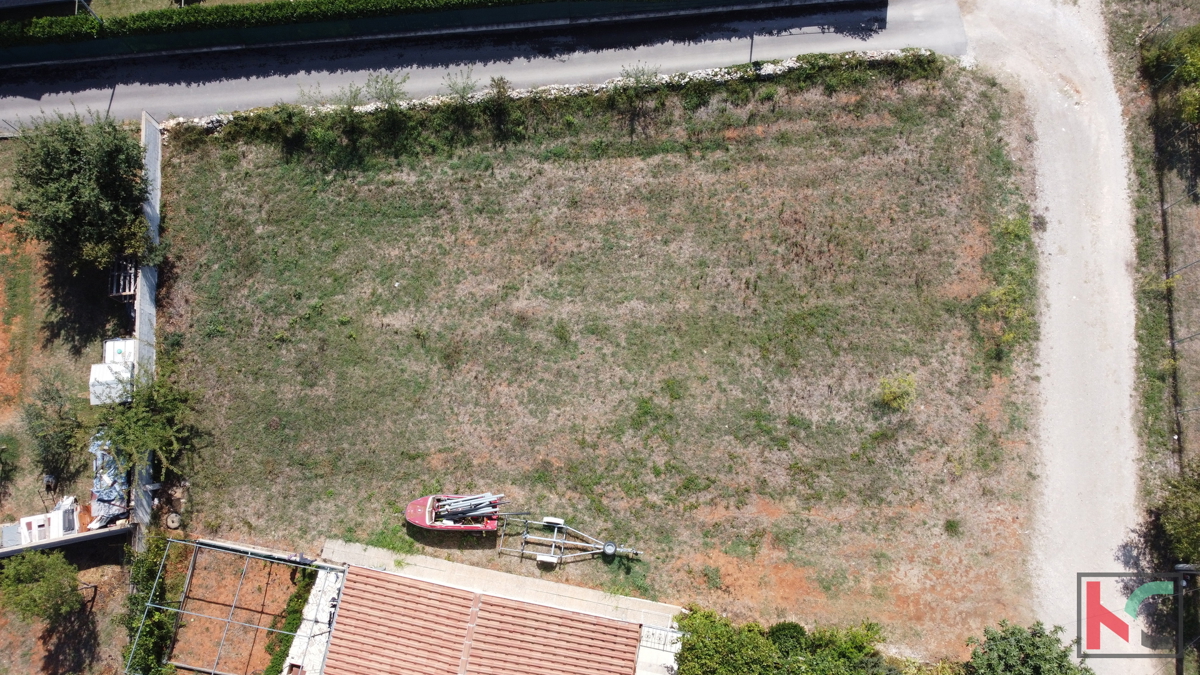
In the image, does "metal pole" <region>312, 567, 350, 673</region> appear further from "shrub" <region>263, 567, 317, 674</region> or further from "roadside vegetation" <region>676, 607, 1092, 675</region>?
"roadside vegetation" <region>676, 607, 1092, 675</region>

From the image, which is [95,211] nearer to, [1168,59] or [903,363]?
[903,363]

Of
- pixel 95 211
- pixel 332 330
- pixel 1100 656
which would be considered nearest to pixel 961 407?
pixel 1100 656

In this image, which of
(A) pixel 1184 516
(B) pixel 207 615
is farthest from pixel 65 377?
(A) pixel 1184 516

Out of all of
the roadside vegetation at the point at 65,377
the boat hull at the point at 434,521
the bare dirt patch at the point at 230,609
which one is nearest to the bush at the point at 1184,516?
the boat hull at the point at 434,521

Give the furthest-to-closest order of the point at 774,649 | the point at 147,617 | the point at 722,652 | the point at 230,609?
the point at 230,609, the point at 147,617, the point at 774,649, the point at 722,652

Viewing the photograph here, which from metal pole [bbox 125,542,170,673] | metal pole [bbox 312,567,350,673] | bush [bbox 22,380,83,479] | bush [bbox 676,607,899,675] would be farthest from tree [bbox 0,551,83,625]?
bush [bbox 676,607,899,675]

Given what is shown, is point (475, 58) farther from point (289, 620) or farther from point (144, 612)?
point (144, 612)
